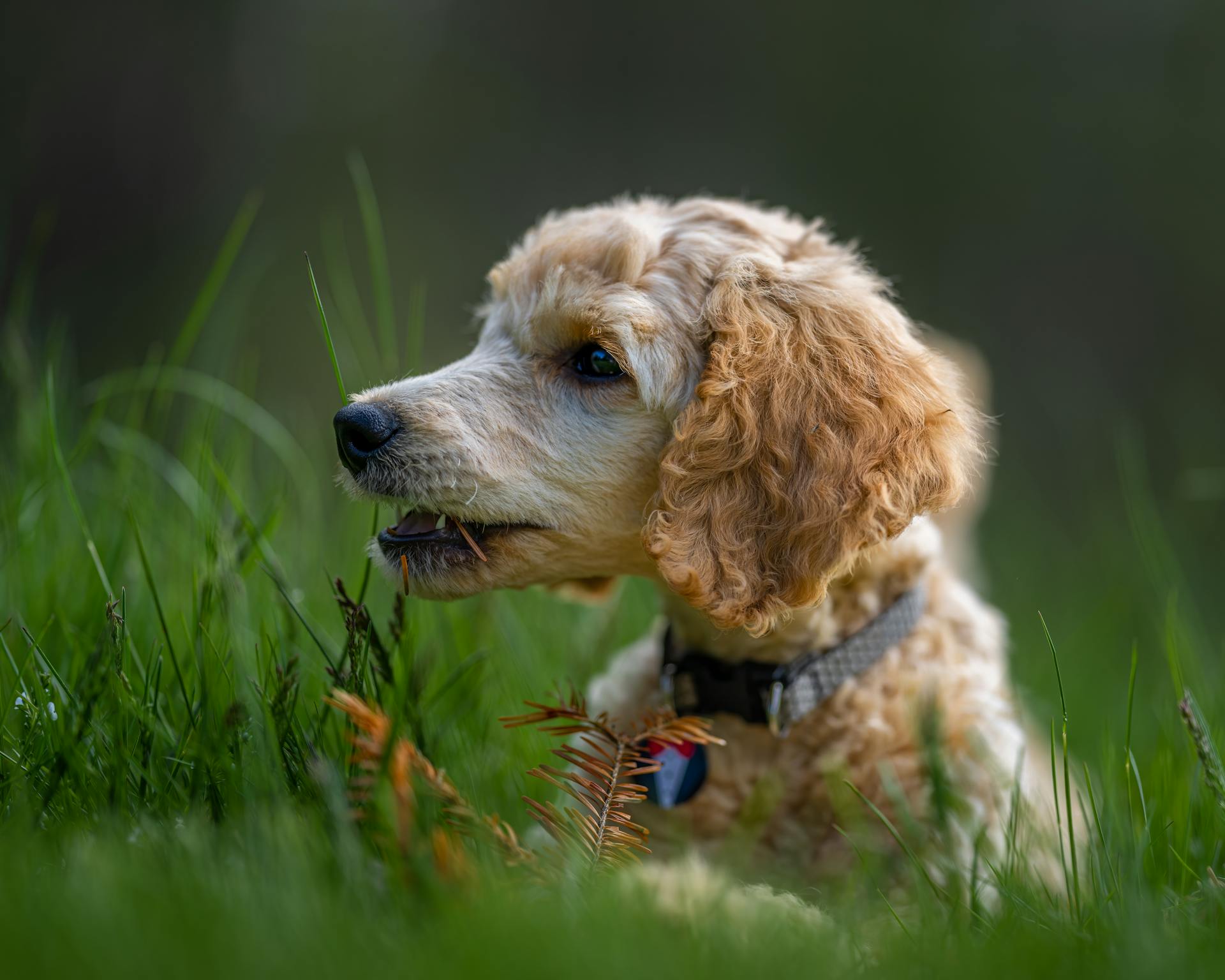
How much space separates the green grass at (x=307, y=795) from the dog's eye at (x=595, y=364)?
1.73ft

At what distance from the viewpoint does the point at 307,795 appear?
1811 mm

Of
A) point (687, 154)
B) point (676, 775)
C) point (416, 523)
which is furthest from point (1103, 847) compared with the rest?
point (687, 154)

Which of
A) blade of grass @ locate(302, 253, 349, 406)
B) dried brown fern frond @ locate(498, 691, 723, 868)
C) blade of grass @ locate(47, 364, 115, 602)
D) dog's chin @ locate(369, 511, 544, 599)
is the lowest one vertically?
dried brown fern frond @ locate(498, 691, 723, 868)

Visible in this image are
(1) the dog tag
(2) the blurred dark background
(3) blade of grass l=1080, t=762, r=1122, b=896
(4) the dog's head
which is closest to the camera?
(3) blade of grass l=1080, t=762, r=1122, b=896

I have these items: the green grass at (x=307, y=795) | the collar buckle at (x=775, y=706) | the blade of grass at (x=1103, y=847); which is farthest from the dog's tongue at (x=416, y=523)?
the blade of grass at (x=1103, y=847)

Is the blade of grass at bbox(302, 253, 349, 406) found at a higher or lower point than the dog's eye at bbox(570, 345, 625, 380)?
higher

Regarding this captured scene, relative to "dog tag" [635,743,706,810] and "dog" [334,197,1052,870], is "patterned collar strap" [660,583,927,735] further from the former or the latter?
"dog tag" [635,743,706,810]

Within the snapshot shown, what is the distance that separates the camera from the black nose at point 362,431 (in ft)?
7.20

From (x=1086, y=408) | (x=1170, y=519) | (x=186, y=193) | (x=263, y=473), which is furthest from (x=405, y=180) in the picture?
(x=1170, y=519)

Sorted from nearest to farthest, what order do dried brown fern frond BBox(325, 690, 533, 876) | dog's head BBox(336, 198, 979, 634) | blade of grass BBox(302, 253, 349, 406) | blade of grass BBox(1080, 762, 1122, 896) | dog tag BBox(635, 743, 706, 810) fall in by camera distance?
dried brown fern frond BBox(325, 690, 533, 876) → blade of grass BBox(1080, 762, 1122, 896) → blade of grass BBox(302, 253, 349, 406) → dog's head BBox(336, 198, 979, 634) → dog tag BBox(635, 743, 706, 810)

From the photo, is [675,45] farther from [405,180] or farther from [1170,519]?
[1170,519]

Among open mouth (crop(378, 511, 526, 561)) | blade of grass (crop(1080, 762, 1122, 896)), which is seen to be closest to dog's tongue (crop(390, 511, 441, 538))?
open mouth (crop(378, 511, 526, 561))

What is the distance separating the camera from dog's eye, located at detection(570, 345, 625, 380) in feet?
7.68

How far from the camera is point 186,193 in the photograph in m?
8.10
